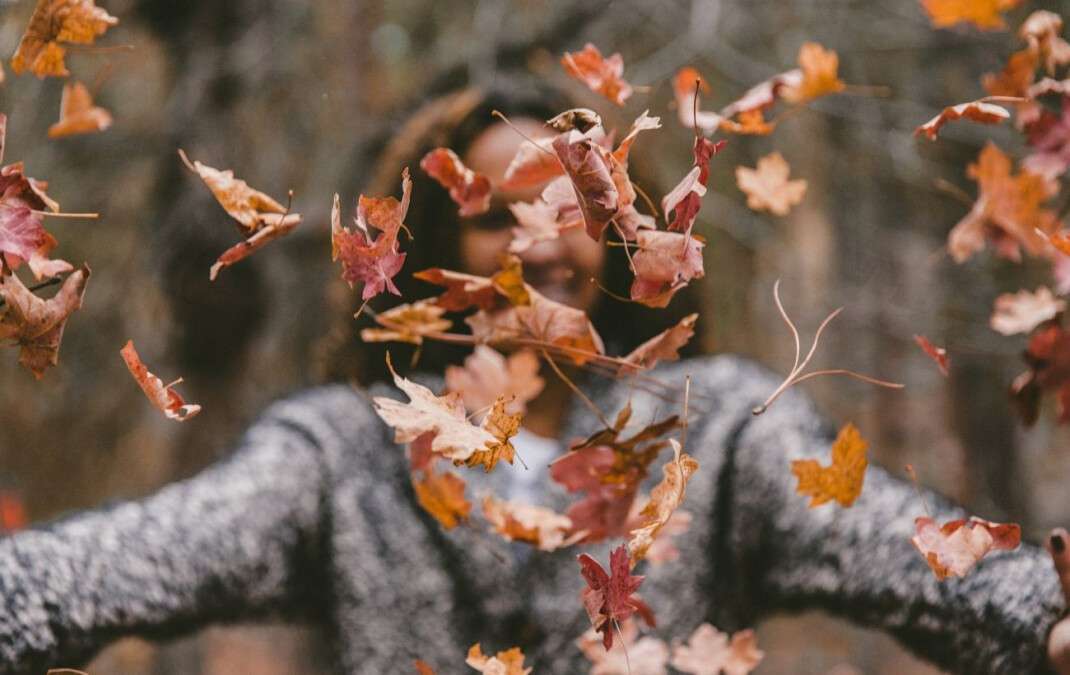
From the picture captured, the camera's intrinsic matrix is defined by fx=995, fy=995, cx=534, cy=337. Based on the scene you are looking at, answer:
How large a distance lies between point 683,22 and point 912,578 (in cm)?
191

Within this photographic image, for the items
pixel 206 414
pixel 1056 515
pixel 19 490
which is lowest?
pixel 1056 515

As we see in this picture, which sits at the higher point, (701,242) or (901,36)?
(701,242)

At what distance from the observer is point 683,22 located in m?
2.32

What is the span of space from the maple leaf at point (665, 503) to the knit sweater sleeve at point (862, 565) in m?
0.25

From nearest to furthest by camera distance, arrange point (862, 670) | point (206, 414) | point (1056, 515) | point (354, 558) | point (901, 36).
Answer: point (354, 558) < point (206, 414) < point (901, 36) < point (1056, 515) < point (862, 670)

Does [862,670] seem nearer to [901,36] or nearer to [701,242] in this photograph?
[901,36]

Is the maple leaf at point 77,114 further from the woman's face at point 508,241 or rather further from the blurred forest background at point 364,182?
the blurred forest background at point 364,182

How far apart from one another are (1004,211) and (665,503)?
36 cm

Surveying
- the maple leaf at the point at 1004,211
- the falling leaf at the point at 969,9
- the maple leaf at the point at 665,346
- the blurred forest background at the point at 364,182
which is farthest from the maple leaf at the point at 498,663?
the blurred forest background at the point at 364,182

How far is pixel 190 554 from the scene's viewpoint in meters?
0.72

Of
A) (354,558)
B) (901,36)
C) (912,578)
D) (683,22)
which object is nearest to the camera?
(912,578)

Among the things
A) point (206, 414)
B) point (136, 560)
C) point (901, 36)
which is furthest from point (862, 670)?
point (136, 560)

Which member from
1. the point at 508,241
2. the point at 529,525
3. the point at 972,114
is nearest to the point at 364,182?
the point at 508,241

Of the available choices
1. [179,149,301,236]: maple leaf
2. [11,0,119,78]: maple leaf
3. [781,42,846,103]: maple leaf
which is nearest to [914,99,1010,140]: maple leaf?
[781,42,846,103]: maple leaf
